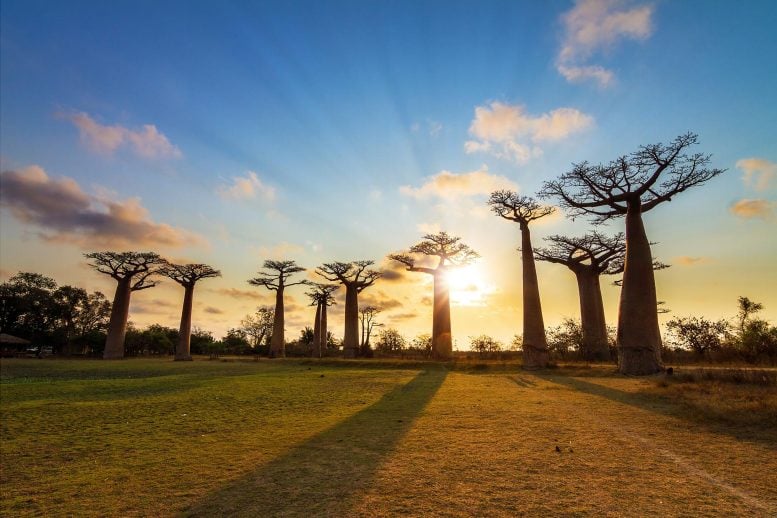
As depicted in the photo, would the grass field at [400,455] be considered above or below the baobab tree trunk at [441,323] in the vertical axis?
below

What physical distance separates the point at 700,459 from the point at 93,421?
8347mm

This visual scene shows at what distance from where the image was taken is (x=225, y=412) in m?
7.55

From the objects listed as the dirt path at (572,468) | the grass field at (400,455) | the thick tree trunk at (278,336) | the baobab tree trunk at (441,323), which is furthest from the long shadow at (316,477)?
the thick tree trunk at (278,336)

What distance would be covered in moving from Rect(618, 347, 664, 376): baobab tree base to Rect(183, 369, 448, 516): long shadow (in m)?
10.5

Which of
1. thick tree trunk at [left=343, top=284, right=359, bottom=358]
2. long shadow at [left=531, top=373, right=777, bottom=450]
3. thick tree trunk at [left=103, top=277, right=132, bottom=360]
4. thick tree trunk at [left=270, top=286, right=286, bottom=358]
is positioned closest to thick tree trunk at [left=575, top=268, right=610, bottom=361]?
long shadow at [left=531, top=373, right=777, bottom=450]

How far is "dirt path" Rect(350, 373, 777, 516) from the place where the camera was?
3094 millimetres

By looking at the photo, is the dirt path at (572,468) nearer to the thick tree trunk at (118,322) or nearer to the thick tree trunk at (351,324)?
the thick tree trunk at (351,324)

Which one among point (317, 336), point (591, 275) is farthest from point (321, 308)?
point (591, 275)

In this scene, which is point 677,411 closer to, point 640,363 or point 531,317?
point 640,363

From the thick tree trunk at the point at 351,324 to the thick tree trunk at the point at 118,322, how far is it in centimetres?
1783

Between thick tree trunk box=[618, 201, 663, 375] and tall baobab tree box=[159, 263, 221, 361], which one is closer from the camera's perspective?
thick tree trunk box=[618, 201, 663, 375]

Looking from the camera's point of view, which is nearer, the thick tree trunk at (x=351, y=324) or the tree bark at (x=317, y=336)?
the thick tree trunk at (x=351, y=324)

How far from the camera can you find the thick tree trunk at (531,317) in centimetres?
1770

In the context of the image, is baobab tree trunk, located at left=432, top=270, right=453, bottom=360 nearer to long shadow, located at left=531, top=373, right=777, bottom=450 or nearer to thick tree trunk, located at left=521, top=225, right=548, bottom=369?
thick tree trunk, located at left=521, top=225, right=548, bottom=369
